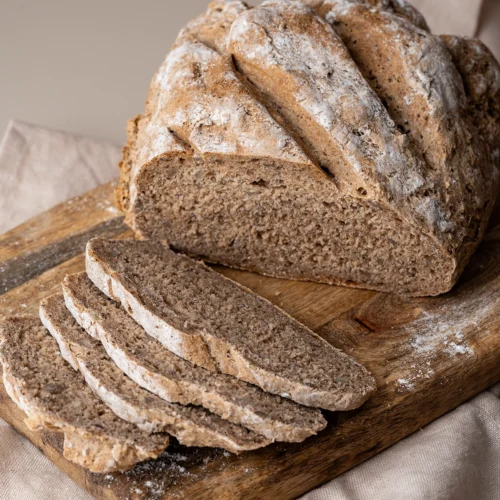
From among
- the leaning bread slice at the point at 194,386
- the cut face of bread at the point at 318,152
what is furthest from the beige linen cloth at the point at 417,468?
the cut face of bread at the point at 318,152

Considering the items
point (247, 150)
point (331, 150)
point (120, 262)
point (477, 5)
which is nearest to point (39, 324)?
point (120, 262)

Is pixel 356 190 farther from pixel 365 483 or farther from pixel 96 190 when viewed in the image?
pixel 96 190

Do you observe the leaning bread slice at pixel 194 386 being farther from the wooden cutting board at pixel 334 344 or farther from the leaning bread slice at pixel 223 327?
the wooden cutting board at pixel 334 344

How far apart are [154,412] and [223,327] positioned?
0.62m

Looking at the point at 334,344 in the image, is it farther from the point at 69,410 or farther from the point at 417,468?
the point at 69,410

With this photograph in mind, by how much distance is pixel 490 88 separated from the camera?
486 cm

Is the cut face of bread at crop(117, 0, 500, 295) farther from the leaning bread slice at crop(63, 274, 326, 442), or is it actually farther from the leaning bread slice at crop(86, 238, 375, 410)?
the leaning bread slice at crop(63, 274, 326, 442)

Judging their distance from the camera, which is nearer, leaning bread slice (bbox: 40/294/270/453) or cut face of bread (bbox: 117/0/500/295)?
leaning bread slice (bbox: 40/294/270/453)

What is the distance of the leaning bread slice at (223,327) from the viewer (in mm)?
3643

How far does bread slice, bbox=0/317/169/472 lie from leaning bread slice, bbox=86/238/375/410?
0.41 metres

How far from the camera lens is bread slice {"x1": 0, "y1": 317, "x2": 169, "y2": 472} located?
332 centimetres

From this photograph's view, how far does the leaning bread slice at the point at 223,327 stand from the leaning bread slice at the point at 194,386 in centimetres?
4

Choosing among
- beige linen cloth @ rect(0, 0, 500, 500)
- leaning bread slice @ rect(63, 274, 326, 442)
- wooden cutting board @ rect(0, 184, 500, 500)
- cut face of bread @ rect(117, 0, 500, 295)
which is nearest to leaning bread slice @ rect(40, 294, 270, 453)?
leaning bread slice @ rect(63, 274, 326, 442)

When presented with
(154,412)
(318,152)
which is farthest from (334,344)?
(154,412)
